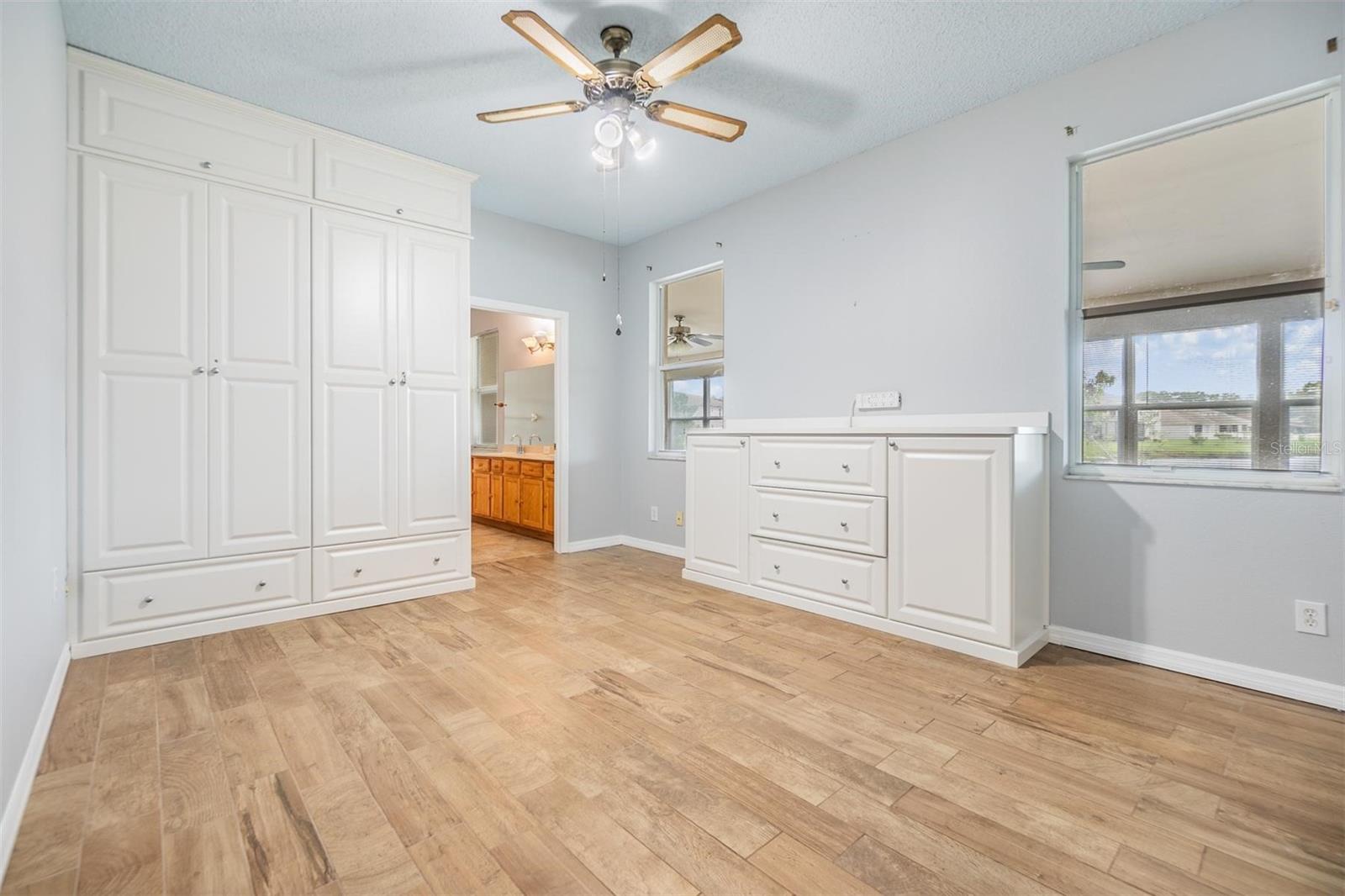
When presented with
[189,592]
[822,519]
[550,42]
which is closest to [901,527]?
[822,519]

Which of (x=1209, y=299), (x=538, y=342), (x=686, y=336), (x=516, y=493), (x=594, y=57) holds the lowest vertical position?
(x=516, y=493)

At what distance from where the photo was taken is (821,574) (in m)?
3.12

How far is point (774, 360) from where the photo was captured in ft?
13.0

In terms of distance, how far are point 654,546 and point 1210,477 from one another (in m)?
3.49

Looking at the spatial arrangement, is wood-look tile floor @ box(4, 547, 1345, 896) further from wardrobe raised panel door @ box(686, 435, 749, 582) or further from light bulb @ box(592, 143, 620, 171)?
light bulb @ box(592, 143, 620, 171)

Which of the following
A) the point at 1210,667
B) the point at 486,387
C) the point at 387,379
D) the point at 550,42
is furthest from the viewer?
the point at 486,387

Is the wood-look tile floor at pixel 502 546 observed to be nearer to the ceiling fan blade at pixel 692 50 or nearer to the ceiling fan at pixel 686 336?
the ceiling fan at pixel 686 336

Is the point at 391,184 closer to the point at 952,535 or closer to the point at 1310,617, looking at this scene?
the point at 952,535

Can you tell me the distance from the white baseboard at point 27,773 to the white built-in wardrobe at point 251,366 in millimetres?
594

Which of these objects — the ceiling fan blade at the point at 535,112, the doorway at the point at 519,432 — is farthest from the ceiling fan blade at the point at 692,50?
the doorway at the point at 519,432

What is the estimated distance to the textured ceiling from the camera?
2.31 meters

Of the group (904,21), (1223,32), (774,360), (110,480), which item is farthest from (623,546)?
(1223,32)

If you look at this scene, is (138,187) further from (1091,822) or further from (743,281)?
(1091,822)

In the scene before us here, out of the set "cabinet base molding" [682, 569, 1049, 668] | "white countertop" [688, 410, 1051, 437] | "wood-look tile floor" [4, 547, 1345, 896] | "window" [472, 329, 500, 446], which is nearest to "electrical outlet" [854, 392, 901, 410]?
"white countertop" [688, 410, 1051, 437]
